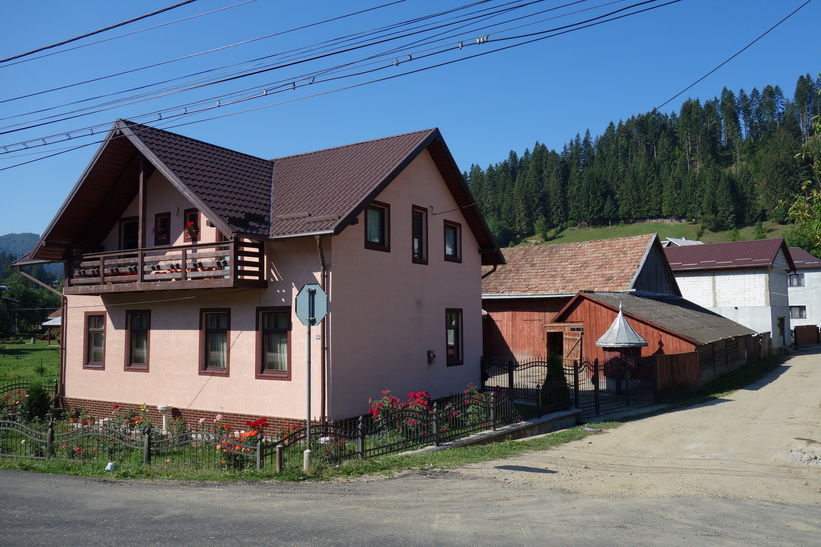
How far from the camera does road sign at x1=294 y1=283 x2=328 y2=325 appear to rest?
35.0 ft

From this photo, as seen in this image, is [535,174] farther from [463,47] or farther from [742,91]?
[463,47]

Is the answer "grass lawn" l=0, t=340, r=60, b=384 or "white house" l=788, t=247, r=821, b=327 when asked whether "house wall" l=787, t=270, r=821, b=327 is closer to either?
"white house" l=788, t=247, r=821, b=327

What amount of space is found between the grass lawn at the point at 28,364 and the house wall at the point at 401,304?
637 inches

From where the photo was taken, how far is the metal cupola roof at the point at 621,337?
2342 centimetres

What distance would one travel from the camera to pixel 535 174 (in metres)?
145

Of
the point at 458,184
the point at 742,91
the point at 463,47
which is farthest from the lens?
the point at 742,91

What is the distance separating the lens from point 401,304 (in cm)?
1698

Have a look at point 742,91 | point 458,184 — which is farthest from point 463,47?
point 742,91

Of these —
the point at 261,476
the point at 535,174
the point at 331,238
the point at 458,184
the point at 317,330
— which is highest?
the point at 535,174

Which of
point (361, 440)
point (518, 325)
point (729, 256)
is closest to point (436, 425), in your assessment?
point (361, 440)

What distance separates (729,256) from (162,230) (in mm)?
39056

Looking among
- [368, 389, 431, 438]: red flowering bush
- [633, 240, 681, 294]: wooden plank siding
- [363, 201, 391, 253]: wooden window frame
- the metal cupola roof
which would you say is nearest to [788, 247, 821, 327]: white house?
[633, 240, 681, 294]: wooden plank siding

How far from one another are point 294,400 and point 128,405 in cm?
608

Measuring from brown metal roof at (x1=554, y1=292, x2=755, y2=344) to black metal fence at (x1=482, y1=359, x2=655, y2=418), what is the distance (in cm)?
257
